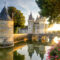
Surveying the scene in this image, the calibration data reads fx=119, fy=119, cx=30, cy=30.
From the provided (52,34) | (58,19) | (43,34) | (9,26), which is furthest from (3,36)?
(52,34)

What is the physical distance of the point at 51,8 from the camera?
5938mm

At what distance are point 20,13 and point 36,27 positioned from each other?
6303 mm

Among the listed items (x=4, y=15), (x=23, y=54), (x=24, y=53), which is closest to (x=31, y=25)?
(x=4, y=15)

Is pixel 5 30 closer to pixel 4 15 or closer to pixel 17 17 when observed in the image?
pixel 4 15

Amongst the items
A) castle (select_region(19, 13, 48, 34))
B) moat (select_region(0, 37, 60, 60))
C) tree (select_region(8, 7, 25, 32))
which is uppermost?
tree (select_region(8, 7, 25, 32))

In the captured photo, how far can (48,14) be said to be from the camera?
6.36 metres

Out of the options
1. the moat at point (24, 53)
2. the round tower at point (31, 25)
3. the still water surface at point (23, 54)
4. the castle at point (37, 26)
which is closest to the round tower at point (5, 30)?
the moat at point (24, 53)

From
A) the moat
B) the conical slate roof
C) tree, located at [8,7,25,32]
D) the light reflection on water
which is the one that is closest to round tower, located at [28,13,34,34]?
tree, located at [8,7,25,32]

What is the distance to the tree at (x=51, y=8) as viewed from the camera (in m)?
5.71

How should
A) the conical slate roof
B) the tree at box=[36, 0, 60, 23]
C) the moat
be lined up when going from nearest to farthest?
the tree at box=[36, 0, 60, 23]
the moat
the conical slate roof

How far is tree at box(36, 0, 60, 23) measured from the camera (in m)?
5.71

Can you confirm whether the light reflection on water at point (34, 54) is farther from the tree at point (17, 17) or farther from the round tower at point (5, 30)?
Answer: the tree at point (17, 17)

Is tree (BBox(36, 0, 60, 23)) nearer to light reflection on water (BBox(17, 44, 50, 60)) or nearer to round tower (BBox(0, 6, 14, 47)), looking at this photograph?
light reflection on water (BBox(17, 44, 50, 60))

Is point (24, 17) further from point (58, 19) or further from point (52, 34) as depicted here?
point (58, 19)
